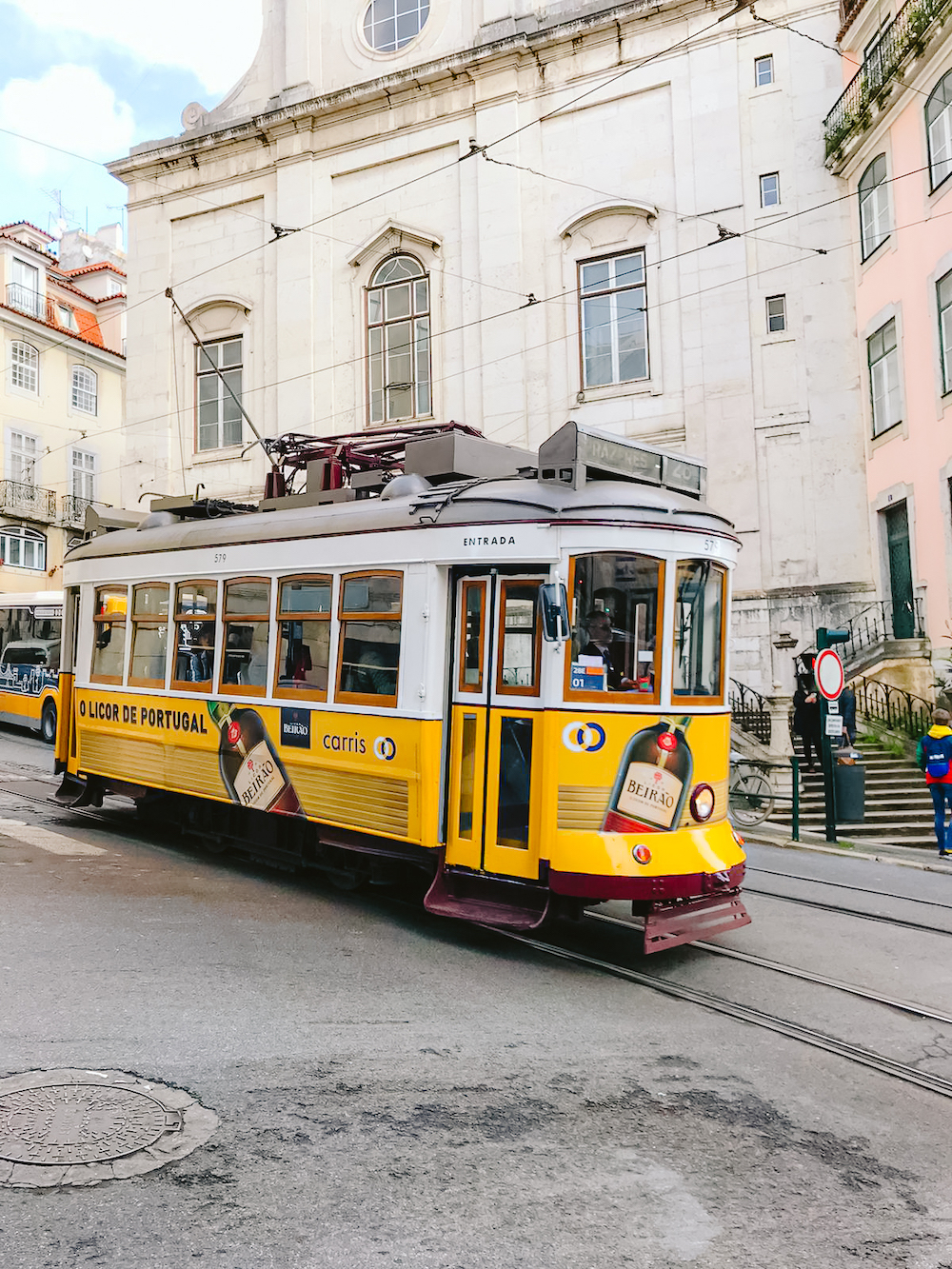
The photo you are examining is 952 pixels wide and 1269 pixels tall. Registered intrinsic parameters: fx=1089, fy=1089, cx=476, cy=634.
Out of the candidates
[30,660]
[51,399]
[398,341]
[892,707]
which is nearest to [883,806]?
[892,707]

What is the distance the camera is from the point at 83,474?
4184 centimetres

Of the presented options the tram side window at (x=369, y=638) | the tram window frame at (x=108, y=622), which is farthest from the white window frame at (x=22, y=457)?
the tram side window at (x=369, y=638)

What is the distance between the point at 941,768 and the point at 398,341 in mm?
15952

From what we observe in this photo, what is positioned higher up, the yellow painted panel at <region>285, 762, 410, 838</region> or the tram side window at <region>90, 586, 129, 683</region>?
the tram side window at <region>90, 586, 129, 683</region>

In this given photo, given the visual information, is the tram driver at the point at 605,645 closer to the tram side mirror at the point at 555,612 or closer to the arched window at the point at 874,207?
the tram side mirror at the point at 555,612

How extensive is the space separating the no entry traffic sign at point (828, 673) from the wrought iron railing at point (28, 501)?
32505mm

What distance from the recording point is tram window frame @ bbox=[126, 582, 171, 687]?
10492 millimetres

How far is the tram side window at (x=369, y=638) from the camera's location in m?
8.17

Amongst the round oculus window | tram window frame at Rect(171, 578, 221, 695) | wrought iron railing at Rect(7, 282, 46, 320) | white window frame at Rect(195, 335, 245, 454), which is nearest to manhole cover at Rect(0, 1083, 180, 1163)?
tram window frame at Rect(171, 578, 221, 695)

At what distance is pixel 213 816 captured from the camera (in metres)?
10.7

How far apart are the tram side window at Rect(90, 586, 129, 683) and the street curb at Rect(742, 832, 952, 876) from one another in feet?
25.8

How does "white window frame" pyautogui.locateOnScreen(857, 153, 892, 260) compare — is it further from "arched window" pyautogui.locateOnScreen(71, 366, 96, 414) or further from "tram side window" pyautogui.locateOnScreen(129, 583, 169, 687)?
"arched window" pyautogui.locateOnScreen(71, 366, 96, 414)

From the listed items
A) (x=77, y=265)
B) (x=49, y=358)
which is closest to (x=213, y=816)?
(x=49, y=358)

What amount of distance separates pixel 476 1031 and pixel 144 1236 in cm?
247
